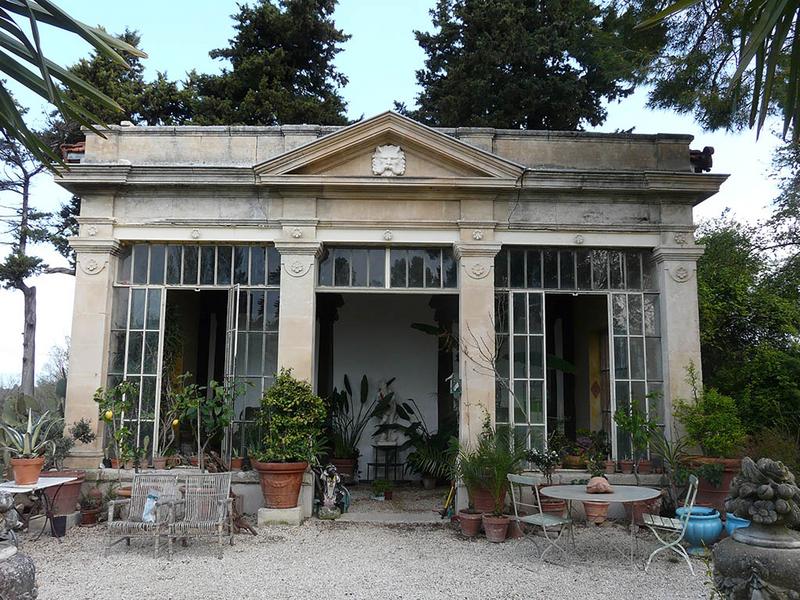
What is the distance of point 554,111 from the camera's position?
55.1 ft

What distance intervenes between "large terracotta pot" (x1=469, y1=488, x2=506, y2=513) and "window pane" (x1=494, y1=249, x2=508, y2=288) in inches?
114

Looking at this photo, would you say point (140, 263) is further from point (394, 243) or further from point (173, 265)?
point (394, 243)

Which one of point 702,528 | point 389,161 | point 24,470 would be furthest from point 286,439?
point 702,528

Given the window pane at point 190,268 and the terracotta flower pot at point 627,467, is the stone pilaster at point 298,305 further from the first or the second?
the terracotta flower pot at point 627,467

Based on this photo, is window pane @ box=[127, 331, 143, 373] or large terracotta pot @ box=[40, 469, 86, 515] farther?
window pane @ box=[127, 331, 143, 373]

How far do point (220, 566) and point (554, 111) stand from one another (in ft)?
46.1

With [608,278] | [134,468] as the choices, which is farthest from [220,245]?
[608,278]

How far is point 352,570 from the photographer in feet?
20.2

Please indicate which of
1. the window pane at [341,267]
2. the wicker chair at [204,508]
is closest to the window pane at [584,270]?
the window pane at [341,267]

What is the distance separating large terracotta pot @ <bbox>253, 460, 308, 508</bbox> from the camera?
7832mm

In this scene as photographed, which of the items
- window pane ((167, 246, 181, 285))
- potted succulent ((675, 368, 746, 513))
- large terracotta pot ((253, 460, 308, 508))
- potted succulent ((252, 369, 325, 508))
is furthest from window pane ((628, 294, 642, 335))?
window pane ((167, 246, 181, 285))

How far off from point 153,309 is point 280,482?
3.11 m

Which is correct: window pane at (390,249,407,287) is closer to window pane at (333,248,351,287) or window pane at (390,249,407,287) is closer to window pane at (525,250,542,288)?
window pane at (333,248,351,287)

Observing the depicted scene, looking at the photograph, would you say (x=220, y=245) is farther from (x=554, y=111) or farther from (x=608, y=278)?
(x=554, y=111)
